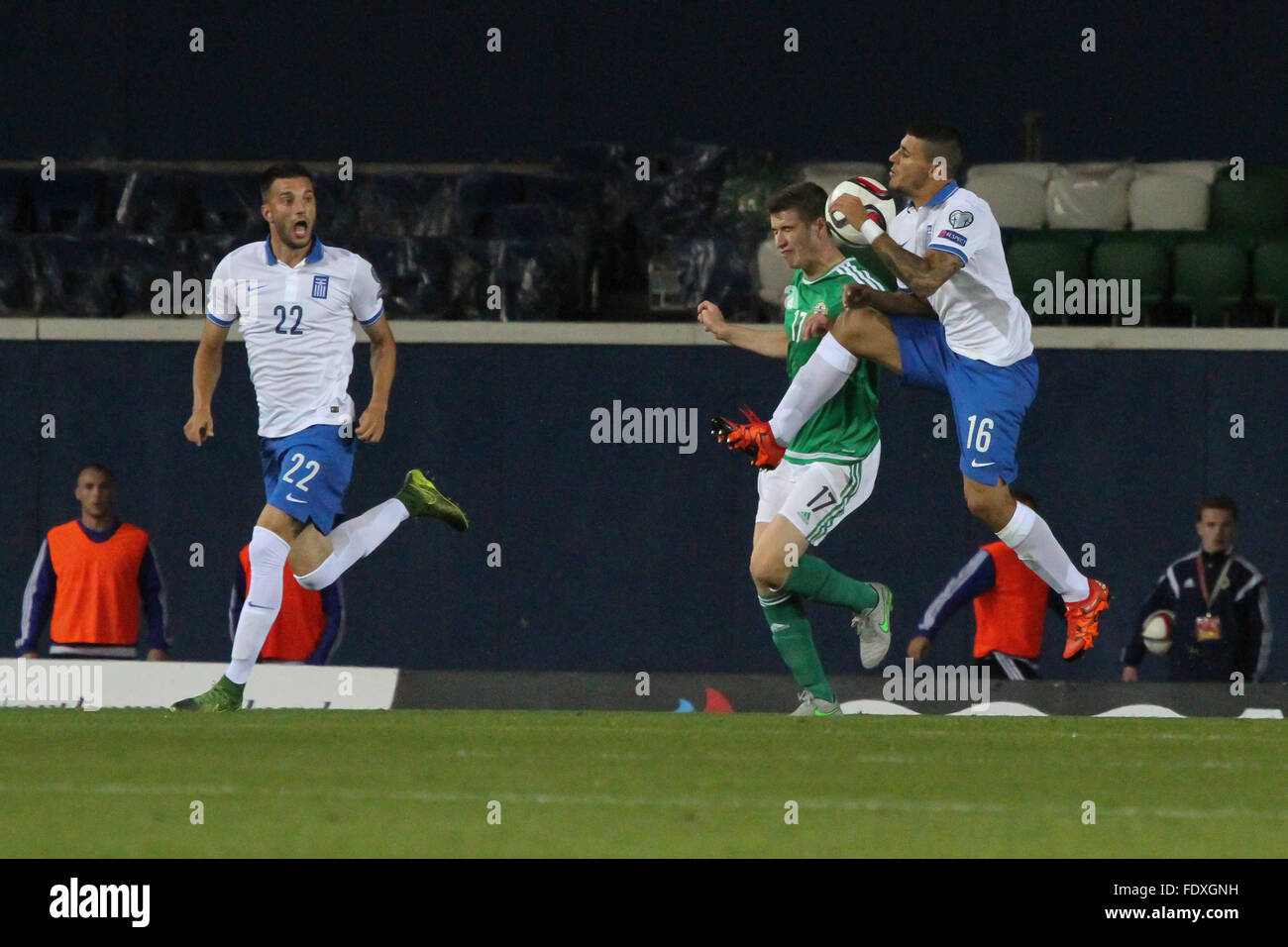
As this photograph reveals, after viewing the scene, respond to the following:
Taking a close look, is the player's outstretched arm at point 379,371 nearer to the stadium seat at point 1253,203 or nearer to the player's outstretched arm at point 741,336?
the player's outstretched arm at point 741,336

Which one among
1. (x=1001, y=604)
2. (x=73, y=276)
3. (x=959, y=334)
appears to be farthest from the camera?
(x=73, y=276)

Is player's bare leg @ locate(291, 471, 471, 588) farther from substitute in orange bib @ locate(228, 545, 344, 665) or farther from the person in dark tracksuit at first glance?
the person in dark tracksuit

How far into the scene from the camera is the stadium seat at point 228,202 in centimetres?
Answer: 1636

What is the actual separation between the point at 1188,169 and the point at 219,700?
8.86 metres

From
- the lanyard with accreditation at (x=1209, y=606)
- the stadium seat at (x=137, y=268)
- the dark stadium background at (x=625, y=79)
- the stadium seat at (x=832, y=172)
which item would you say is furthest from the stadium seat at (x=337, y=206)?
the lanyard with accreditation at (x=1209, y=606)

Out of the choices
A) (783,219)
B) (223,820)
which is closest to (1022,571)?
(783,219)

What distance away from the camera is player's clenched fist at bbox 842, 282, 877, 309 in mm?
9680

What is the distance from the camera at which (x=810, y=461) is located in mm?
10359

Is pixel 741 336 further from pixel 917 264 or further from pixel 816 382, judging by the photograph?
pixel 917 264

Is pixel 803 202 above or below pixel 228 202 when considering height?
below

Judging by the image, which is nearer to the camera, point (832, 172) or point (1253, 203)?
point (1253, 203)

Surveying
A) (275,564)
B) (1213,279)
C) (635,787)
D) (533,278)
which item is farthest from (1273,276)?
(635,787)

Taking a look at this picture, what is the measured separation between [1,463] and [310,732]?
6418mm
